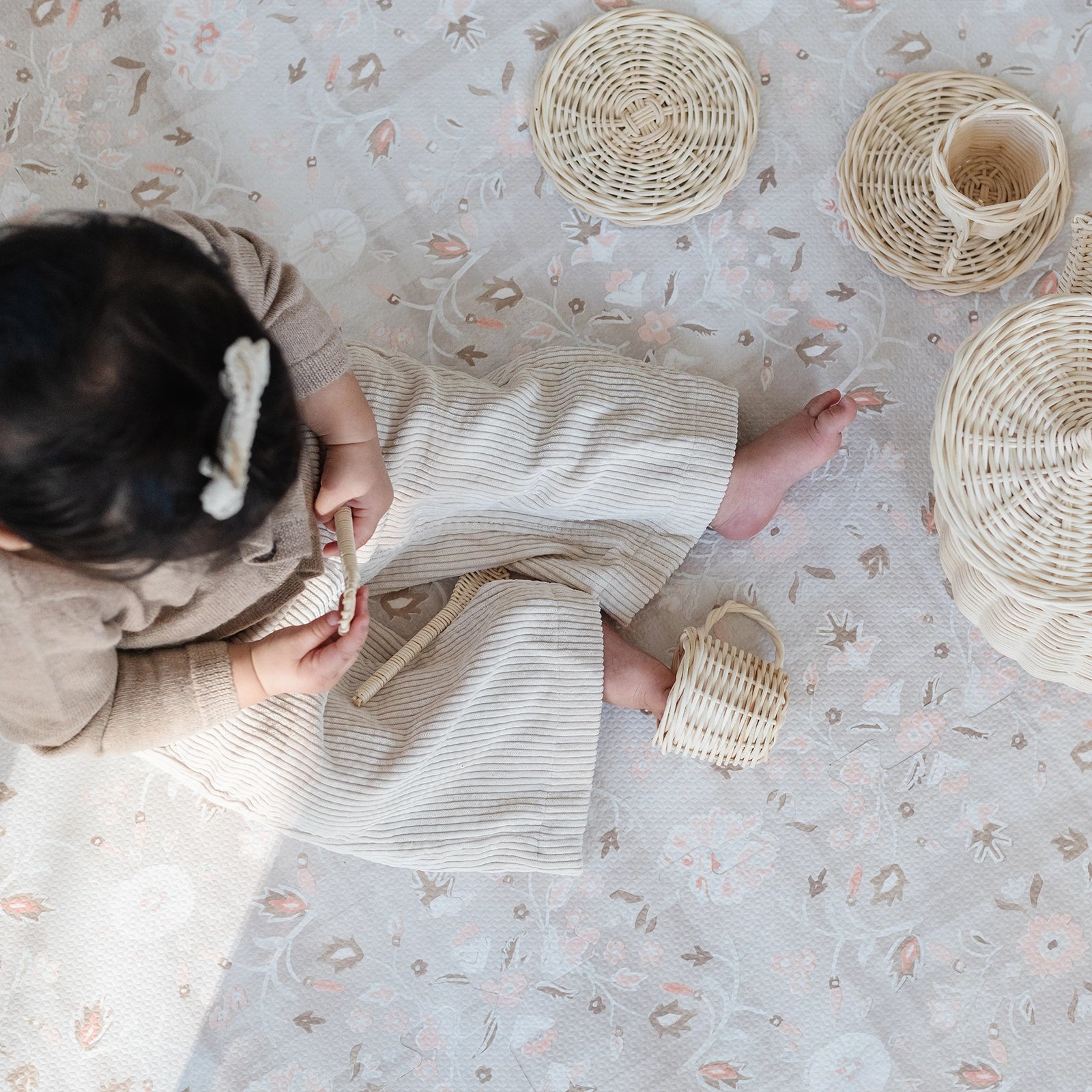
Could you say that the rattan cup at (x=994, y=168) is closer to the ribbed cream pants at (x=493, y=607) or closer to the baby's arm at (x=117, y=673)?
the ribbed cream pants at (x=493, y=607)

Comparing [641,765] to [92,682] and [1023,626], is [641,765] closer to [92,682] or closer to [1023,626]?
[1023,626]

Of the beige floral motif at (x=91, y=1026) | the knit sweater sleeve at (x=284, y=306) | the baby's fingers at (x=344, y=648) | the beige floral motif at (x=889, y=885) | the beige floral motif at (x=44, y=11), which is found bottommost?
the beige floral motif at (x=91, y=1026)

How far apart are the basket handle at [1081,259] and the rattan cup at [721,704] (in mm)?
434

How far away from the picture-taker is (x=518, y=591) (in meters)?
0.96

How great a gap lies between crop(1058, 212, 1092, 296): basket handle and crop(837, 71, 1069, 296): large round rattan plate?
0.17m

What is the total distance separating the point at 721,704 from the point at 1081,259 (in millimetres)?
498

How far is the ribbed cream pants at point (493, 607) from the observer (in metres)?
0.91

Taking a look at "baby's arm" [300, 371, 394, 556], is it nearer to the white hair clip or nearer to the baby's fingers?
the baby's fingers

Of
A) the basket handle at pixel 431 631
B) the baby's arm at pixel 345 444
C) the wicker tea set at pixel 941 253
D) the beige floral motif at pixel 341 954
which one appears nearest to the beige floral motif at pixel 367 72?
the wicker tea set at pixel 941 253

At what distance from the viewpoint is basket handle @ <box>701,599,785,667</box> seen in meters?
1.02

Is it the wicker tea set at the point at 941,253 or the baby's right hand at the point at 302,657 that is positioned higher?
the wicker tea set at the point at 941,253

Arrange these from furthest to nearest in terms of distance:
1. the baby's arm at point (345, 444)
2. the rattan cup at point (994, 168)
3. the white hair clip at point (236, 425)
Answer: the rattan cup at point (994, 168) → the baby's arm at point (345, 444) → the white hair clip at point (236, 425)

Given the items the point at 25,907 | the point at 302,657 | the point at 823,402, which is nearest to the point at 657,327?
the point at 823,402

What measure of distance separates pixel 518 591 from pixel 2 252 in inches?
20.9
